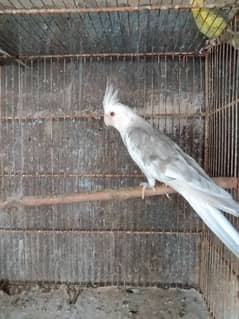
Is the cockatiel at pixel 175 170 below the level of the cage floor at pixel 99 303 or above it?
above

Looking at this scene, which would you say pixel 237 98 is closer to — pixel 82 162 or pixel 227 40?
pixel 227 40

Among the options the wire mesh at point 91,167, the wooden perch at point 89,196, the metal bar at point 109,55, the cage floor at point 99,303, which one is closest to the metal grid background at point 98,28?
the metal bar at point 109,55

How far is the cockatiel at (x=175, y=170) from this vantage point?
138 cm

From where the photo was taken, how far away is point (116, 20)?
5.54ft

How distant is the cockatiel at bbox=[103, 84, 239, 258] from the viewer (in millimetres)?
1382

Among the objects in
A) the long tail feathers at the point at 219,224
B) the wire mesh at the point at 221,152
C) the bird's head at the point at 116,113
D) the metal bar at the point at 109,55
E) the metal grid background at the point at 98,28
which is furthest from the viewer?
the metal bar at the point at 109,55

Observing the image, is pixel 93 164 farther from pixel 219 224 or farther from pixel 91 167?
pixel 219 224

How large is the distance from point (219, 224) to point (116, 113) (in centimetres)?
77

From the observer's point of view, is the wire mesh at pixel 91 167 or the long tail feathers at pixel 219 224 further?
the wire mesh at pixel 91 167

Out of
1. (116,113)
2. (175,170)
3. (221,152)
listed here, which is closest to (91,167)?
(116,113)

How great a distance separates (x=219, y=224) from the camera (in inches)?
55.4

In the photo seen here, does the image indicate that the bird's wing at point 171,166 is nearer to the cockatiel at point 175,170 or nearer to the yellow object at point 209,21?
the cockatiel at point 175,170

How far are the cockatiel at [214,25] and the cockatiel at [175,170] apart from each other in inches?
16.6

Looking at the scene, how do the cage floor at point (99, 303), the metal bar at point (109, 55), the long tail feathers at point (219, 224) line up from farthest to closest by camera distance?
the metal bar at point (109, 55)
the cage floor at point (99, 303)
the long tail feathers at point (219, 224)
